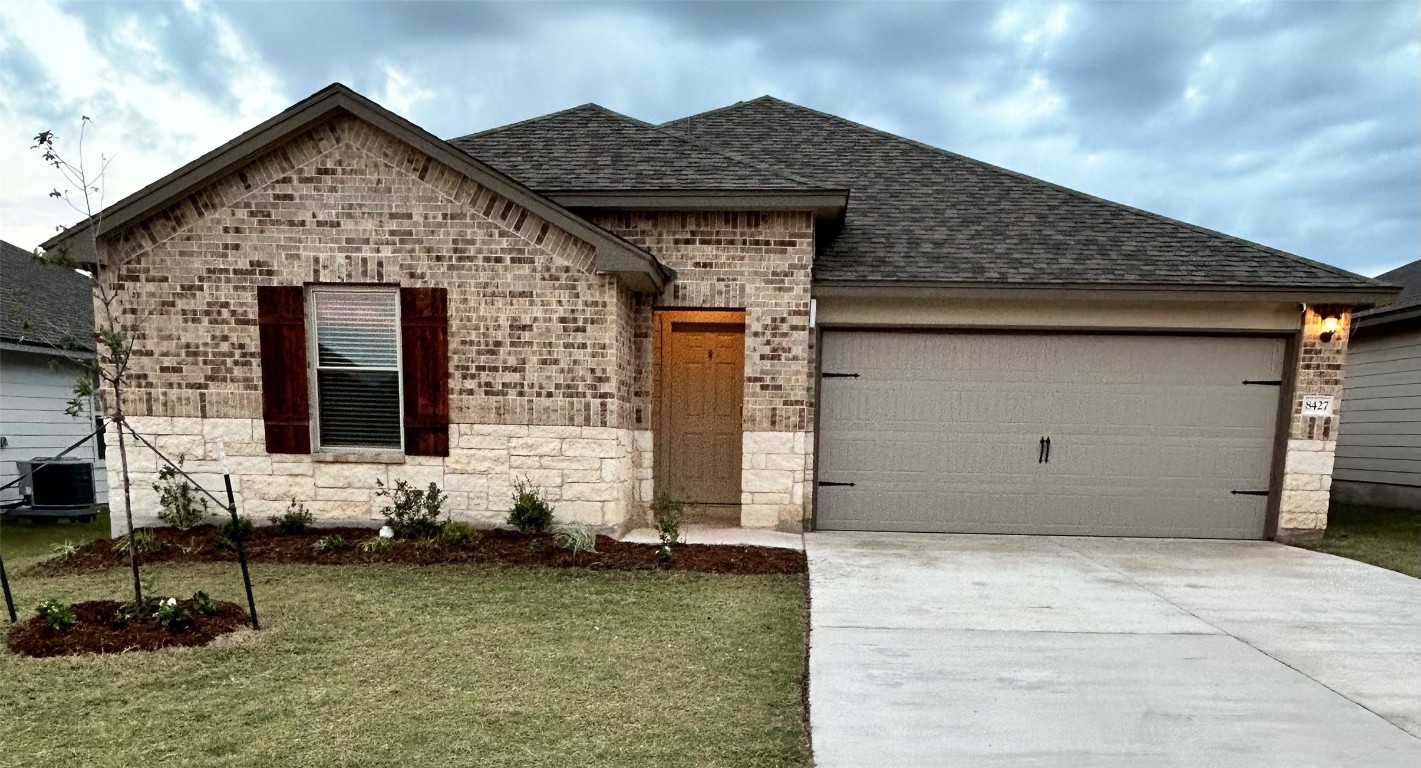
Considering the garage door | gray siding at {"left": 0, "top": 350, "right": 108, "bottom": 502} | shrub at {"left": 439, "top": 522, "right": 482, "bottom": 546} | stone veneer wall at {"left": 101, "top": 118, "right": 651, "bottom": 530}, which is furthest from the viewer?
gray siding at {"left": 0, "top": 350, "right": 108, "bottom": 502}

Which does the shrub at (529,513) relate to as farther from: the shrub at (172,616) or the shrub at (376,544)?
the shrub at (172,616)

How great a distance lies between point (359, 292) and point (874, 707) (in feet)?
19.1

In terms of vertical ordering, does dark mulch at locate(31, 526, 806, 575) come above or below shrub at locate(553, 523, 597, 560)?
below

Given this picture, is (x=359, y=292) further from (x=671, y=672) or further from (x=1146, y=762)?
(x=1146, y=762)

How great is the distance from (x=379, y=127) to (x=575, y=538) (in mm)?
4251

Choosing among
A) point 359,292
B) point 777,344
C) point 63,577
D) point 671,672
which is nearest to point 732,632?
point 671,672

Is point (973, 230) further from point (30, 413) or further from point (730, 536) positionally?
point (30, 413)

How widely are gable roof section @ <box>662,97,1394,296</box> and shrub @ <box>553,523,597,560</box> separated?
11.6 ft

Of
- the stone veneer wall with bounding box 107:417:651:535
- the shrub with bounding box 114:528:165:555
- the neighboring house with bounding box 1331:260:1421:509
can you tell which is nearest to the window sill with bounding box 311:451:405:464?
the stone veneer wall with bounding box 107:417:651:535

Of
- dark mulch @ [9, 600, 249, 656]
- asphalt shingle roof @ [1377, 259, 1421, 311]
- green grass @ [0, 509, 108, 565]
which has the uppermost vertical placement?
asphalt shingle roof @ [1377, 259, 1421, 311]

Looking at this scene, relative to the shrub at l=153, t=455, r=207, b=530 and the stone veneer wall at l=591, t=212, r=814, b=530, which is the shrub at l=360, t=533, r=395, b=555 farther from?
the stone veneer wall at l=591, t=212, r=814, b=530

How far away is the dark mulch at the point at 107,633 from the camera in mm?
3713

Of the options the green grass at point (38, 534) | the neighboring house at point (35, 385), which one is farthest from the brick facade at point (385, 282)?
the neighboring house at point (35, 385)

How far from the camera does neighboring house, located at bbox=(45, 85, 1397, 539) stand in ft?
20.2
